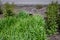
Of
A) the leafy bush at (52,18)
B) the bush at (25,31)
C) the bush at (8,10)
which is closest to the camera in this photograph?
the bush at (25,31)

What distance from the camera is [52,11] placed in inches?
307

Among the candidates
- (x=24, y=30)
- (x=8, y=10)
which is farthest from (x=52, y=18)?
(x=24, y=30)

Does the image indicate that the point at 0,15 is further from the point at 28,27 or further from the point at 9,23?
the point at 28,27

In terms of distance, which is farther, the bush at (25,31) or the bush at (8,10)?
the bush at (8,10)

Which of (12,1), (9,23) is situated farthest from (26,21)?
(12,1)

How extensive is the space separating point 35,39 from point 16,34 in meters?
0.42

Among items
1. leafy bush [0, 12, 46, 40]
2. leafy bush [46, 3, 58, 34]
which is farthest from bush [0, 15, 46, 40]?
leafy bush [46, 3, 58, 34]

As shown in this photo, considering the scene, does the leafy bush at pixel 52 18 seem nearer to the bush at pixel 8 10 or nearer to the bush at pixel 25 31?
the bush at pixel 25 31

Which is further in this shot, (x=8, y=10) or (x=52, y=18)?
(x=8, y=10)

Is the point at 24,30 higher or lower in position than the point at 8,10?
lower

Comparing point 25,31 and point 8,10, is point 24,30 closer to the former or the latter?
point 25,31

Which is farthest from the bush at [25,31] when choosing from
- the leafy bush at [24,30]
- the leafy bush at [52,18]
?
the leafy bush at [52,18]

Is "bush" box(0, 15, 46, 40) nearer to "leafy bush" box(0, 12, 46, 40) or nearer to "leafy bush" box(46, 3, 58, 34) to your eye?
"leafy bush" box(0, 12, 46, 40)

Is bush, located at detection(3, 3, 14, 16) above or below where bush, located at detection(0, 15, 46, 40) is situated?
above
